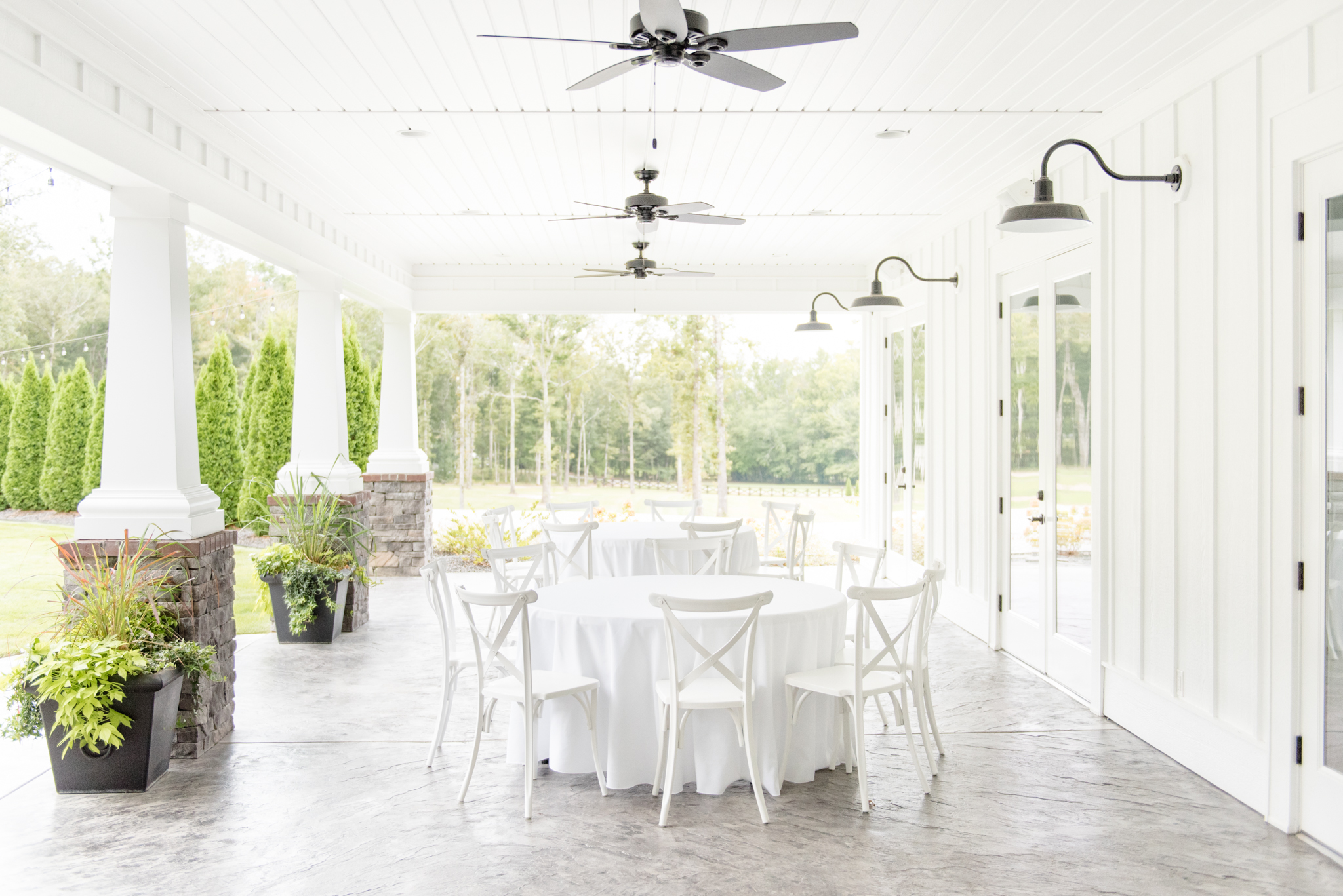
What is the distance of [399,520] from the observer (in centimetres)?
930

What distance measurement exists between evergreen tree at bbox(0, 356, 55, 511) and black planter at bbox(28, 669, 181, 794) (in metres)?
10.0

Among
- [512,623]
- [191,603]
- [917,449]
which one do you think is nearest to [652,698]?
[512,623]

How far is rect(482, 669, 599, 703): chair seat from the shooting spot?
3557 millimetres

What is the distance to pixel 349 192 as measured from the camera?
634 centimetres

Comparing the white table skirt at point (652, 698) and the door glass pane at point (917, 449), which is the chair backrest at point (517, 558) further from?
the door glass pane at point (917, 449)

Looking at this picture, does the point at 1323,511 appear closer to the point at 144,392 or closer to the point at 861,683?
the point at 861,683

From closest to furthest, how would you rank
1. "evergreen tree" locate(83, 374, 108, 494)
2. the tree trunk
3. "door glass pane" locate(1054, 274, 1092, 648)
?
"door glass pane" locate(1054, 274, 1092, 648) → "evergreen tree" locate(83, 374, 108, 494) → the tree trunk

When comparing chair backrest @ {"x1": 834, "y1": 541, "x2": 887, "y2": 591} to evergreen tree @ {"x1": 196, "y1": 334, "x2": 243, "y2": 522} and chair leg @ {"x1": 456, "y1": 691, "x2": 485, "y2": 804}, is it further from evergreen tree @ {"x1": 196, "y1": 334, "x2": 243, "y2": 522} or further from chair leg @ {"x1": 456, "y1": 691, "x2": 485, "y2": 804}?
evergreen tree @ {"x1": 196, "y1": 334, "x2": 243, "y2": 522}

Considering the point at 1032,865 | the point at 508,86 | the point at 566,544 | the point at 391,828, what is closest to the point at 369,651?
the point at 566,544

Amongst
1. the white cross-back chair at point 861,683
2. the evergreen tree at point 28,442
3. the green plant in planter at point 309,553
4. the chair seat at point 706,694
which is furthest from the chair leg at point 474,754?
the evergreen tree at point 28,442

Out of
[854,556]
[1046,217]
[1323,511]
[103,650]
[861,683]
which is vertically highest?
[1046,217]

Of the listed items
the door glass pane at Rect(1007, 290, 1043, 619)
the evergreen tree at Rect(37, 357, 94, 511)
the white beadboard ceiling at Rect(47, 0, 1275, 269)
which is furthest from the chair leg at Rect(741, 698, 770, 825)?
the evergreen tree at Rect(37, 357, 94, 511)

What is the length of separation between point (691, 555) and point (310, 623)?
111 inches

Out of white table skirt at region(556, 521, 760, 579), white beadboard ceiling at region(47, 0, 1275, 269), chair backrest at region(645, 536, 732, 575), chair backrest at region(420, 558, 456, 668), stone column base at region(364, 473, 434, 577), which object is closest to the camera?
white beadboard ceiling at region(47, 0, 1275, 269)
